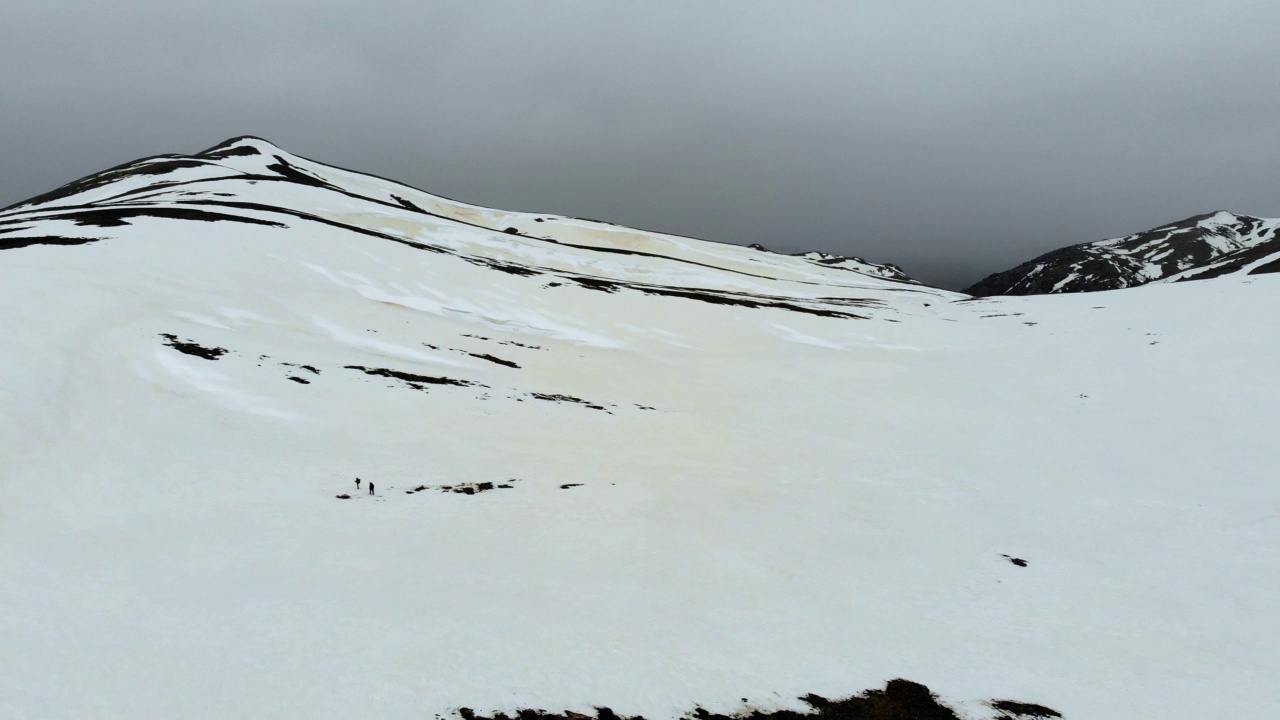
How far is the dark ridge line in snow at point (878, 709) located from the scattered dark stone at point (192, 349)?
20.5m

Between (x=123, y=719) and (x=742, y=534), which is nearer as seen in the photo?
(x=123, y=719)

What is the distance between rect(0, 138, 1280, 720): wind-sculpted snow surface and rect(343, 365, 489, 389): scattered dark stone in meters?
0.23

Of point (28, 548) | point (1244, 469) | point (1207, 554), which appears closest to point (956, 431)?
point (1244, 469)

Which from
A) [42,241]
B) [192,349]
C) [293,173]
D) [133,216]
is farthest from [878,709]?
[293,173]

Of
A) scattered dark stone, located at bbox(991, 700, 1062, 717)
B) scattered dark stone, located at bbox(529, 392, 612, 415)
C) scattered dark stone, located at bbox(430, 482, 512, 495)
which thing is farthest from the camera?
scattered dark stone, located at bbox(529, 392, 612, 415)

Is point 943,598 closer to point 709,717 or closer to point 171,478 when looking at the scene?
point 709,717

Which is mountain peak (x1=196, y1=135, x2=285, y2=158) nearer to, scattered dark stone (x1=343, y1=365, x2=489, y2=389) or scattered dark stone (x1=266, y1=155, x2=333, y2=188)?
scattered dark stone (x1=266, y1=155, x2=333, y2=188)

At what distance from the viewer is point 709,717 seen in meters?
9.67

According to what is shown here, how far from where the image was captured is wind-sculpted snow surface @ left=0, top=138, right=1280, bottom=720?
992 centimetres

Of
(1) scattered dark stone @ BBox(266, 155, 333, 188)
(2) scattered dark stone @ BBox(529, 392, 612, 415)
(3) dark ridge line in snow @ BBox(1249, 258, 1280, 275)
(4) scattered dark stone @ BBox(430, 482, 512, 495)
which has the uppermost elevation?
(1) scattered dark stone @ BBox(266, 155, 333, 188)

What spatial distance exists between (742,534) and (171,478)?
14.7 meters

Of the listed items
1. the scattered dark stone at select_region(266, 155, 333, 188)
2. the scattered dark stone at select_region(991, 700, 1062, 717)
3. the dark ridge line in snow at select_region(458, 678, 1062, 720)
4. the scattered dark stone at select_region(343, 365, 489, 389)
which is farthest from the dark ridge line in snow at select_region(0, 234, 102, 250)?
the scattered dark stone at select_region(266, 155, 333, 188)

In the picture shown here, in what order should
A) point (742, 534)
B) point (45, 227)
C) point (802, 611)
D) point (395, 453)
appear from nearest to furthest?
point (802, 611), point (742, 534), point (395, 453), point (45, 227)

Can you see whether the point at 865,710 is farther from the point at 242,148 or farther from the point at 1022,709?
the point at 242,148
